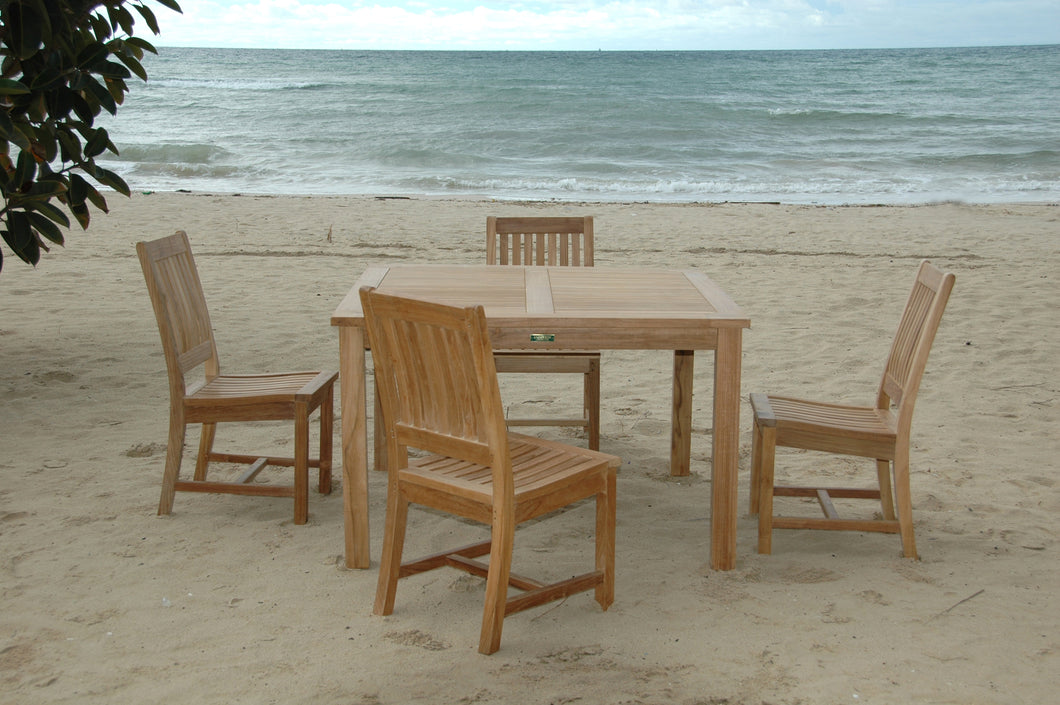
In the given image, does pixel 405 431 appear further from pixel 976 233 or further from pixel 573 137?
pixel 573 137

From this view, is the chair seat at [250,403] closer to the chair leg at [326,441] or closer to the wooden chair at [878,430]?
the chair leg at [326,441]

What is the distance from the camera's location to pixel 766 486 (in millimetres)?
3031

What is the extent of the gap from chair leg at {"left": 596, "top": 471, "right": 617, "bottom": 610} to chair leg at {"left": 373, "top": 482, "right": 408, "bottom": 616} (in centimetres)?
54

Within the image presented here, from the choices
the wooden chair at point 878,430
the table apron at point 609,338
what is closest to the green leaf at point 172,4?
the table apron at point 609,338

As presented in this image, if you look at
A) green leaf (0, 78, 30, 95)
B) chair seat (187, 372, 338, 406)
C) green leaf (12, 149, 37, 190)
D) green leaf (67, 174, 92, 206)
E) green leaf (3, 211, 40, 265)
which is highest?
green leaf (0, 78, 30, 95)

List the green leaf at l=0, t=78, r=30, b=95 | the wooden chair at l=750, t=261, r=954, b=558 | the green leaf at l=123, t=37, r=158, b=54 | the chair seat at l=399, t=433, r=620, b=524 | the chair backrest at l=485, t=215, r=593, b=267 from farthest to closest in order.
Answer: the chair backrest at l=485, t=215, r=593, b=267, the green leaf at l=123, t=37, r=158, b=54, the green leaf at l=0, t=78, r=30, b=95, the wooden chair at l=750, t=261, r=954, b=558, the chair seat at l=399, t=433, r=620, b=524

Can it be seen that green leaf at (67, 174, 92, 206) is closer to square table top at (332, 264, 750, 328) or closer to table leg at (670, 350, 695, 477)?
square table top at (332, 264, 750, 328)

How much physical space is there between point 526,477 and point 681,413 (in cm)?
134

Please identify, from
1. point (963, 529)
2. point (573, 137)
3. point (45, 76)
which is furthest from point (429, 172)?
point (963, 529)

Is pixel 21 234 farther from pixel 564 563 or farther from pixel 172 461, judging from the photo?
pixel 564 563

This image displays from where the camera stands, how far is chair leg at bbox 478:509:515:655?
2.37 meters

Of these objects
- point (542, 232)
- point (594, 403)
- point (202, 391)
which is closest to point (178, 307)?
point (202, 391)

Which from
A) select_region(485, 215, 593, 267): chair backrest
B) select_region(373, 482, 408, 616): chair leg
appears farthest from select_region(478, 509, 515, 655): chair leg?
select_region(485, 215, 593, 267): chair backrest

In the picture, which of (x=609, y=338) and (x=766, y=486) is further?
(x=766, y=486)
